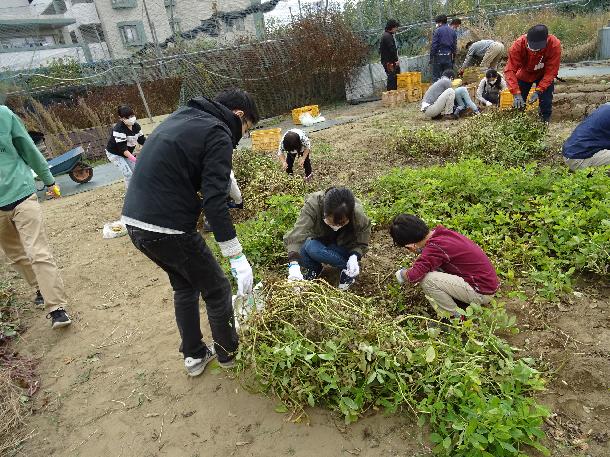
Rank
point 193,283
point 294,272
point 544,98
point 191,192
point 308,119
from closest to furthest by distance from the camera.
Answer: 1. point 191,192
2. point 193,283
3. point 294,272
4. point 544,98
5. point 308,119

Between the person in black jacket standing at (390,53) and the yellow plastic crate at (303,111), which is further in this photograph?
the yellow plastic crate at (303,111)

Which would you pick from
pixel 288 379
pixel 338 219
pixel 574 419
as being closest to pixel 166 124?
pixel 338 219

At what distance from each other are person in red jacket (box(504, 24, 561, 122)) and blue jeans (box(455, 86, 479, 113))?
165cm

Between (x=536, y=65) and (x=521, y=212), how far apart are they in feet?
9.20

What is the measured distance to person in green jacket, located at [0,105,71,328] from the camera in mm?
3193

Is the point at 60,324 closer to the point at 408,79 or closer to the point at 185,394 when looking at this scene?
the point at 185,394

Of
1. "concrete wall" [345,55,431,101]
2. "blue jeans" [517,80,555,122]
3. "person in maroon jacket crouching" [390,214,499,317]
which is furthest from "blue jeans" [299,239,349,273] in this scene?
"concrete wall" [345,55,431,101]

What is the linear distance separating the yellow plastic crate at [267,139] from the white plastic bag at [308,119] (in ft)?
7.92

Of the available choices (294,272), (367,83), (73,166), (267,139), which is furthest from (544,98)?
(73,166)

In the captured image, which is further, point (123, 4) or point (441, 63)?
point (123, 4)

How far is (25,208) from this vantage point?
3.27 meters

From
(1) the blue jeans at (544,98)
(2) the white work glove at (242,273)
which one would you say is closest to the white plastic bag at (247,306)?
(2) the white work glove at (242,273)

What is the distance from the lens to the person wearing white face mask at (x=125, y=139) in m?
5.39

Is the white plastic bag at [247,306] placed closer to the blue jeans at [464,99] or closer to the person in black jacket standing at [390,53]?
the blue jeans at [464,99]
